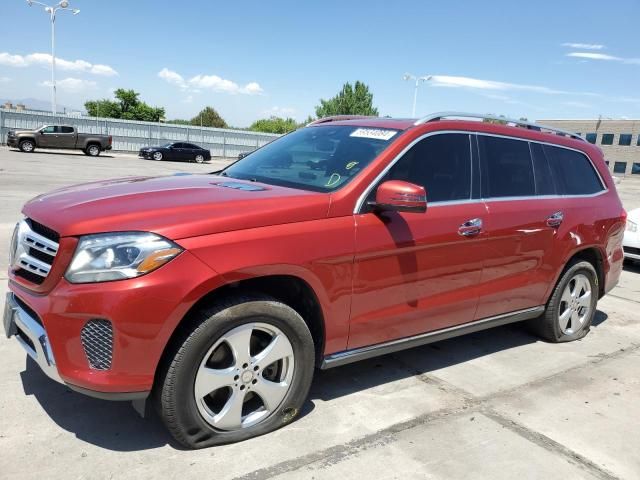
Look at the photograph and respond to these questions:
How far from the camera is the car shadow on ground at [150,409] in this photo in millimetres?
3016

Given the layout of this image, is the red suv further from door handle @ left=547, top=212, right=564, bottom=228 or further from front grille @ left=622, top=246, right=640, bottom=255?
front grille @ left=622, top=246, right=640, bottom=255

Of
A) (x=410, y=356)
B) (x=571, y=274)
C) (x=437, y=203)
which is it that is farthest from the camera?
(x=571, y=274)

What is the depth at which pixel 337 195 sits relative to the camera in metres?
3.23

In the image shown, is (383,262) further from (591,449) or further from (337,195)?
(591,449)

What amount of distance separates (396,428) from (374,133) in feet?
6.32

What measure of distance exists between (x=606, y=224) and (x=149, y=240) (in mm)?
4252

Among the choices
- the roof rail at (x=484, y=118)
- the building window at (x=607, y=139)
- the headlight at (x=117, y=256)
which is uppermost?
the building window at (x=607, y=139)

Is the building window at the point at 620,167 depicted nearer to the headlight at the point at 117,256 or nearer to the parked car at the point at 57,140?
the parked car at the point at 57,140

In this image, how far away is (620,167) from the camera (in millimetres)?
74750

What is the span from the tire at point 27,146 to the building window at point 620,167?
72.0m

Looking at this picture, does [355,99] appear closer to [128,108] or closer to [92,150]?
[128,108]

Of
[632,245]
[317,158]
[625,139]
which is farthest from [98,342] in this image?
[625,139]

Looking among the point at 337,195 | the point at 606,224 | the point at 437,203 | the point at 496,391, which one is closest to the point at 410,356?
the point at 496,391

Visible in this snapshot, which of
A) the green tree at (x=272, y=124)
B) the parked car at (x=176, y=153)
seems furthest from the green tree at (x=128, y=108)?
the parked car at (x=176, y=153)
